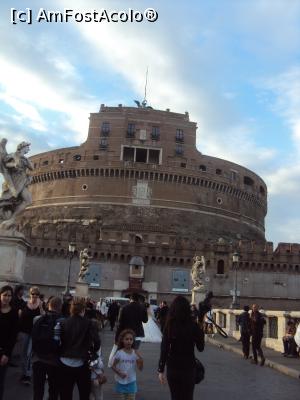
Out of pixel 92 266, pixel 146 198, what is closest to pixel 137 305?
pixel 92 266

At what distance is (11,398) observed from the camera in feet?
19.3

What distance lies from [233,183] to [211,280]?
2263 centimetres

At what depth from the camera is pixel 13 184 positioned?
33.3ft

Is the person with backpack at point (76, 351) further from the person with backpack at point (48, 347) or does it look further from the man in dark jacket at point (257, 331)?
the man in dark jacket at point (257, 331)

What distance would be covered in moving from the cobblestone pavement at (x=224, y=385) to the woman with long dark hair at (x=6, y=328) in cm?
125

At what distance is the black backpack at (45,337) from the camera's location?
471 cm

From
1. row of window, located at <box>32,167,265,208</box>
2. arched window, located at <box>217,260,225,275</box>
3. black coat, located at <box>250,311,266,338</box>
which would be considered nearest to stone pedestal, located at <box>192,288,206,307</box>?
black coat, located at <box>250,311,266,338</box>

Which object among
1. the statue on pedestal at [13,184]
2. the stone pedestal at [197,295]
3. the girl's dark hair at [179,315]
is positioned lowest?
the girl's dark hair at [179,315]

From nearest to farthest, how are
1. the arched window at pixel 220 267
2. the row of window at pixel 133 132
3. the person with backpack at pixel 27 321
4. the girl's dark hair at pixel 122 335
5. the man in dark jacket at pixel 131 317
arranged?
1. the girl's dark hair at pixel 122 335
2. the person with backpack at pixel 27 321
3. the man in dark jacket at pixel 131 317
4. the arched window at pixel 220 267
5. the row of window at pixel 133 132

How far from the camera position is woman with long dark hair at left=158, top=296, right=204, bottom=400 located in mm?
4699

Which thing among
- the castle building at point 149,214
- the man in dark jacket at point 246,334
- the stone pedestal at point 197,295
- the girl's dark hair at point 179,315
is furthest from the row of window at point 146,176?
the girl's dark hair at point 179,315

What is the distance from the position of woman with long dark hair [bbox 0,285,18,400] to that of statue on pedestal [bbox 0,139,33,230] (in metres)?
5.11

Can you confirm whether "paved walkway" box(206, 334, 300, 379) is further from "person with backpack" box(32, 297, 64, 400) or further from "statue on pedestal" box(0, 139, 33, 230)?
"statue on pedestal" box(0, 139, 33, 230)

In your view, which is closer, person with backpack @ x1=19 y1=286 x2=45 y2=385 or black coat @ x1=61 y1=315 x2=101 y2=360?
black coat @ x1=61 y1=315 x2=101 y2=360
